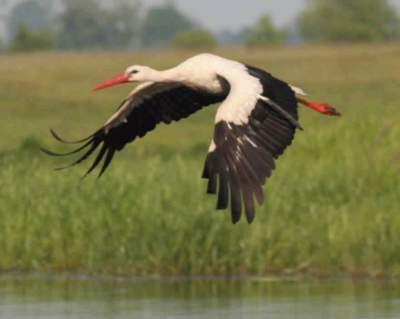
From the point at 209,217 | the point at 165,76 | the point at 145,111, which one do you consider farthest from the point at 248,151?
the point at 209,217

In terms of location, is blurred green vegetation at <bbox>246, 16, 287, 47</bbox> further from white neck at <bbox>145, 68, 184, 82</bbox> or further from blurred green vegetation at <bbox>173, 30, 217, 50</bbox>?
white neck at <bbox>145, 68, 184, 82</bbox>

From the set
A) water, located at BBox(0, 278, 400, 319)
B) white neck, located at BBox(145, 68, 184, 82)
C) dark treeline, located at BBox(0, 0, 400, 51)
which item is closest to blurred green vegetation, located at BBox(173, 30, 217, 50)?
dark treeline, located at BBox(0, 0, 400, 51)

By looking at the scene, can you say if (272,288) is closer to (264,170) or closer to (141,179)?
(141,179)

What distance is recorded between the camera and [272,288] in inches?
575

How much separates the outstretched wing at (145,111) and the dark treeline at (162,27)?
1693 inches

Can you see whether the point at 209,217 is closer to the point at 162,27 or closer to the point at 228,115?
the point at 228,115

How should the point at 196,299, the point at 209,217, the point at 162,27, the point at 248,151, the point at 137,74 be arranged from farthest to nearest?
the point at 162,27 → the point at 209,217 → the point at 196,299 → the point at 137,74 → the point at 248,151

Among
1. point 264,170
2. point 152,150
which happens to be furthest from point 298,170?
point 152,150

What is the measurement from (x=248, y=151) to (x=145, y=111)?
2187mm

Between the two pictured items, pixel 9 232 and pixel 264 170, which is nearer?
pixel 264 170

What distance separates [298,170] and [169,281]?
3.00m

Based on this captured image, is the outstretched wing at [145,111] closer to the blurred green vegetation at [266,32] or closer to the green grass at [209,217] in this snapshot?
the green grass at [209,217]

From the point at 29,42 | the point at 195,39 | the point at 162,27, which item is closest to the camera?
→ the point at 29,42

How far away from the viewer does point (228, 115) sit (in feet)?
33.7
